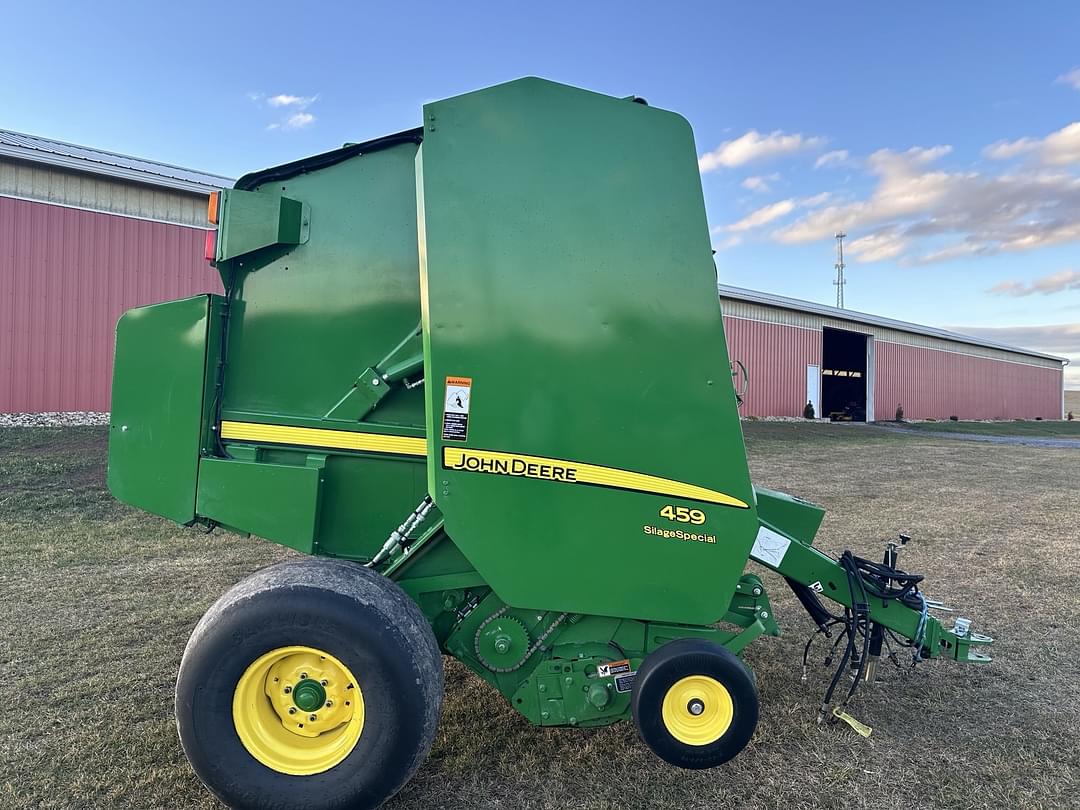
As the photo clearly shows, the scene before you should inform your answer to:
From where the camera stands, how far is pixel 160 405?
3.00m

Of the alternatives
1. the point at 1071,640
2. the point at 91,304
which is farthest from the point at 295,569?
the point at 91,304

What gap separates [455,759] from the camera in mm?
2848

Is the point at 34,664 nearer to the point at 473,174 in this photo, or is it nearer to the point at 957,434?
the point at 473,174

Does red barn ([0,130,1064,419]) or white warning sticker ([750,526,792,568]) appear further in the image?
red barn ([0,130,1064,419])

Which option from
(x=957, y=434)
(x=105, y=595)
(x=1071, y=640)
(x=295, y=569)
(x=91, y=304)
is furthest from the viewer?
(x=957, y=434)

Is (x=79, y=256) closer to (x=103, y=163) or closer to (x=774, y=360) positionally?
(x=103, y=163)

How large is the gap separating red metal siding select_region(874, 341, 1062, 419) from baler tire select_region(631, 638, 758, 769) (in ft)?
106

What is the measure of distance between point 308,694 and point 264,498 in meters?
0.87

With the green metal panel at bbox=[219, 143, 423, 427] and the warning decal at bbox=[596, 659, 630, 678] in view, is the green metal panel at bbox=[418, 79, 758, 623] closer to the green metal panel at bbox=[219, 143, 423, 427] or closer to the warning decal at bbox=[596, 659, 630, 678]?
the warning decal at bbox=[596, 659, 630, 678]

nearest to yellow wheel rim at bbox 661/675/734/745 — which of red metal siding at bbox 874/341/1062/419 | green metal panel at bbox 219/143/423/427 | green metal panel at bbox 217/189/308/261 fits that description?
green metal panel at bbox 219/143/423/427

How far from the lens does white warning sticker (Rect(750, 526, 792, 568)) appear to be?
293 cm

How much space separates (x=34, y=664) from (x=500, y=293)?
3404mm

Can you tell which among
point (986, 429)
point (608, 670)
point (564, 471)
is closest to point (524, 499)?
point (564, 471)

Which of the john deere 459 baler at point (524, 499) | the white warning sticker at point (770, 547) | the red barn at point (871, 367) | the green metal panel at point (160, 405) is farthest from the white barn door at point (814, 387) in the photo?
the green metal panel at point (160, 405)
